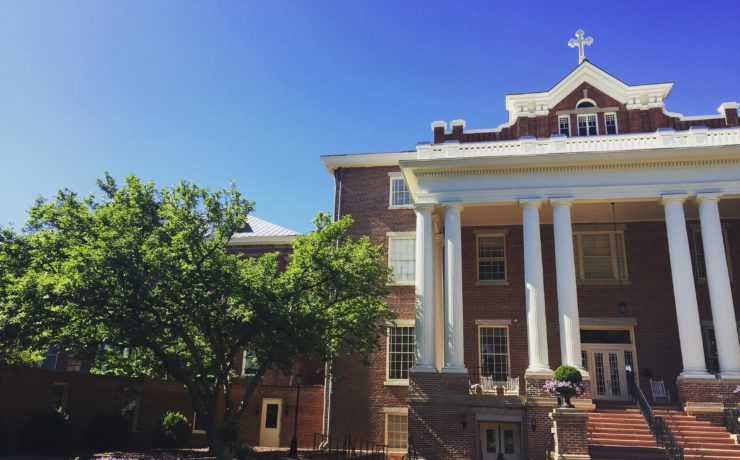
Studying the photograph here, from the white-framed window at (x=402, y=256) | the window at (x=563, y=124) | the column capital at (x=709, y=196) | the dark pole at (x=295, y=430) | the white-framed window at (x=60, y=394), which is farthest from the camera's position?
the white-framed window at (x=402, y=256)

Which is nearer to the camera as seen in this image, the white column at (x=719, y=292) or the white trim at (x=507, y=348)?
the white column at (x=719, y=292)

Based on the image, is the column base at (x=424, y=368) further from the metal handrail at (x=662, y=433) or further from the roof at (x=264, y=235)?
the roof at (x=264, y=235)

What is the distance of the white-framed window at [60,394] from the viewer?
2179 cm

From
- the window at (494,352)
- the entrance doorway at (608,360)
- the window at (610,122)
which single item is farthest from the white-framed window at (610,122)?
the window at (494,352)

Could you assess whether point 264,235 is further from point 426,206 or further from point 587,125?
point 587,125

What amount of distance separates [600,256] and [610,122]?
5.73 metres

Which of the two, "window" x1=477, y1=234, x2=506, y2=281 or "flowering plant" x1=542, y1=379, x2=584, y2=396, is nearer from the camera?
"flowering plant" x1=542, y1=379, x2=584, y2=396

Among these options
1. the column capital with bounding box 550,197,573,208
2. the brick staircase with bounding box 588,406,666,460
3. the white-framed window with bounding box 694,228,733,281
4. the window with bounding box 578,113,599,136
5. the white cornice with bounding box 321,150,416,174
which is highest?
the window with bounding box 578,113,599,136

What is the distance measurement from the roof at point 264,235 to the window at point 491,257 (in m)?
9.44

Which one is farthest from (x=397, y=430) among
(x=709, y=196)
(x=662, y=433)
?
(x=709, y=196)

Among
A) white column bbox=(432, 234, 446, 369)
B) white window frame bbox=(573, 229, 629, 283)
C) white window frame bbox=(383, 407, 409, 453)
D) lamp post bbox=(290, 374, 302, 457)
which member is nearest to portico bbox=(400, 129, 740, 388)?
white window frame bbox=(573, 229, 629, 283)

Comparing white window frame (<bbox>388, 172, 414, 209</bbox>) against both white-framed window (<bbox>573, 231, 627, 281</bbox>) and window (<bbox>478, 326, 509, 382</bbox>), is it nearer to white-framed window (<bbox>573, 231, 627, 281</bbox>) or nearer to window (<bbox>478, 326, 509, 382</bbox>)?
window (<bbox>478, 326, 509, 382</bbox>)

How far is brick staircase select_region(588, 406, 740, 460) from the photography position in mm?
Answer: 15789

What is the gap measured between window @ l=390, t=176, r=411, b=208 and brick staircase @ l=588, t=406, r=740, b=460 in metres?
12.2
